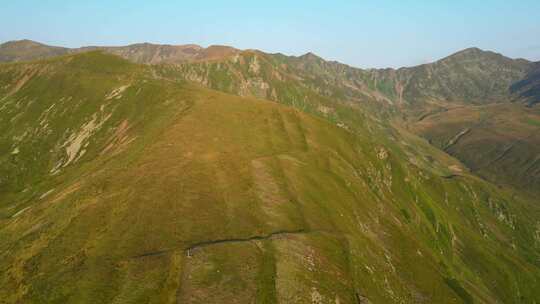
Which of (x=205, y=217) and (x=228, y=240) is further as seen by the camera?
(x=205, y=217)

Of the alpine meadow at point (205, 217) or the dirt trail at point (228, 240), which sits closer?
the alpine meadow at point (205, 217)

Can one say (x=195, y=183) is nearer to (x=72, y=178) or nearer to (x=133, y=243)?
(x=133, y=243)

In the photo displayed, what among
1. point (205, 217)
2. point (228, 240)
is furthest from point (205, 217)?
point (228, 240)

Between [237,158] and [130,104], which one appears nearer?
[237,158]

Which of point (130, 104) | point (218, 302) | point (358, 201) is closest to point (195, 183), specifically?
point (218, 302)

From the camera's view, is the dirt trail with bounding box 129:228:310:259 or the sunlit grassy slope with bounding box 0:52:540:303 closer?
the sunlit grassy slope with bounding box 0:52:540:303

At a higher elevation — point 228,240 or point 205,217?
point 205,217

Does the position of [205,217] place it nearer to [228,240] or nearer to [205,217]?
[205,217]

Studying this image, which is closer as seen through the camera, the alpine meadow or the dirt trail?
the alpine meadow
